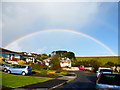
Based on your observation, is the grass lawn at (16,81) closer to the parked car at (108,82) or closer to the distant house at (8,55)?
the parked car at (108,82)

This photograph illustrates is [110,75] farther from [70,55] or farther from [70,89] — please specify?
[70,55]

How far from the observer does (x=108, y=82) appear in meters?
7.40

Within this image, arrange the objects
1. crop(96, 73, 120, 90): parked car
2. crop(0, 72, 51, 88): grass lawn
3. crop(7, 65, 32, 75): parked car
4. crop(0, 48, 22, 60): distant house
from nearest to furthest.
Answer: crop(96, 73, 120, 90): parked car → crop(0, 72, 51, 88): grass lawn → crop(7, 65, 32, 75): parked car → crop(0, 48, 22, 60): distant house

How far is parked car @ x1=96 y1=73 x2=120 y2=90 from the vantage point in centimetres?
709

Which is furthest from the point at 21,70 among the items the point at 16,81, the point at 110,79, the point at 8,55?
the point at 8,55

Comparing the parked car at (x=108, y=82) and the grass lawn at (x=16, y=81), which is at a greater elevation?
the parked car at (x=108, y=82)

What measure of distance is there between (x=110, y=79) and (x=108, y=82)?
22cm

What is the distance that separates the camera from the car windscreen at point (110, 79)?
7406 millimetres

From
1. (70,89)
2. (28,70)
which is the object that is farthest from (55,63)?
(70,89)

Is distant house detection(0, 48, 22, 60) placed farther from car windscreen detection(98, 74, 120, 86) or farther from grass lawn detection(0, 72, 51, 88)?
car windscreen detection(98, 74, 120, 86)

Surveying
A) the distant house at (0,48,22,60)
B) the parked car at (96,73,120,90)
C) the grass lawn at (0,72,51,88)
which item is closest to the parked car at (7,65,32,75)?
the grass lawn at (0,72,51,88)

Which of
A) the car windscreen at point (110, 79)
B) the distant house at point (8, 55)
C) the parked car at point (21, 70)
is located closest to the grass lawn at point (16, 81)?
the parked car at point (21, 70)

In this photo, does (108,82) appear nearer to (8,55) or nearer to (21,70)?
(21,70)

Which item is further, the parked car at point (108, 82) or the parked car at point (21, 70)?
the parked car at point (21, 70)
